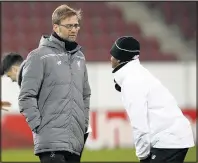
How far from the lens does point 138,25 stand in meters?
16.1

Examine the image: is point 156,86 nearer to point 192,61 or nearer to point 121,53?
point 121,53

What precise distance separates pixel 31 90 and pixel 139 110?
2.70 ft

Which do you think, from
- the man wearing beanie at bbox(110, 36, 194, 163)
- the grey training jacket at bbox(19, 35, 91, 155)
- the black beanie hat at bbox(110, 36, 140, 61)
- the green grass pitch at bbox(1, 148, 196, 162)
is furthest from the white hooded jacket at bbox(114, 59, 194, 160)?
the green grass pitch at bbox(1, 148, 196, 162)

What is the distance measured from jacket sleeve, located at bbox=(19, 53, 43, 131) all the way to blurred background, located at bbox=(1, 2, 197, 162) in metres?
6.07

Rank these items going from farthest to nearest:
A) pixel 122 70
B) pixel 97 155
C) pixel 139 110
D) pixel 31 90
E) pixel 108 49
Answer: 1. pixel 108 49
2. pixel 97 155
3. pixel 31 90
4. pixel 122 70
5. pixel 139 110

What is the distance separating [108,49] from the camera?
15.2 metres

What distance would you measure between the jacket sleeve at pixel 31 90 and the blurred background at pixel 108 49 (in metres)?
6.07

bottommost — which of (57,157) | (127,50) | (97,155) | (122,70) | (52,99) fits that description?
(97,155)

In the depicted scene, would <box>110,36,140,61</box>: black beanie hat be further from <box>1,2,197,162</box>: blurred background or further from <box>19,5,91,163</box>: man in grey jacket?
<box>1,2,197,162</box>: blurred background

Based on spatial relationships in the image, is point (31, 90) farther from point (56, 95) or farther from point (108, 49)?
point (108, 49)

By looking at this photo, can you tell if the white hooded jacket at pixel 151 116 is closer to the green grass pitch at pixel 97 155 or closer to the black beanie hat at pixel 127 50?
the black beanie hat at pixel 127 50

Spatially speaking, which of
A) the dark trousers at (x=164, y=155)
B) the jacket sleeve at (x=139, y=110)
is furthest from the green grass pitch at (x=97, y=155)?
the jacket sleeve at (x=139, y=110)

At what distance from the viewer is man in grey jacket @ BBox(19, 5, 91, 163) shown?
200 inches

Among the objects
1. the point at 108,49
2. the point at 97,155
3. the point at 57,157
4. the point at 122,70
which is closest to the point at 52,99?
the point at 57,157
